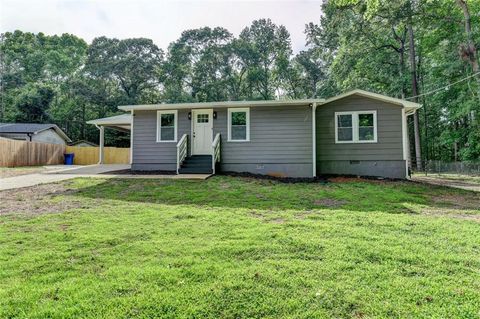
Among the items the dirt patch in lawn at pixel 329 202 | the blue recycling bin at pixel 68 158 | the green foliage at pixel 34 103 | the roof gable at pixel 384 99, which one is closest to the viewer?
the dirt patch in lawn at pixel 329 202

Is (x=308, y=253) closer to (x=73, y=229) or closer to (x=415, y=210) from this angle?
(x=73, y=229)

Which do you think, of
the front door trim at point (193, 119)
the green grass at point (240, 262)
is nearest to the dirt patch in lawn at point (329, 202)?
the green grass at point (240, 262)

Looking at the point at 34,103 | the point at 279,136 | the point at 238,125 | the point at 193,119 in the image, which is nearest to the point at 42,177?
the point at 193,119

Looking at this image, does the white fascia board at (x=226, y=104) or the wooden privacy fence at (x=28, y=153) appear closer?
the white fascia board at (x=226, y=104)

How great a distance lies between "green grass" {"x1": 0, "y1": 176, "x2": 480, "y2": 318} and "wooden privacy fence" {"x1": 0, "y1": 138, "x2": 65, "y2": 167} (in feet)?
46.7

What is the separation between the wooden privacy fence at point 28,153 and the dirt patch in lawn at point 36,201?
10983 mm

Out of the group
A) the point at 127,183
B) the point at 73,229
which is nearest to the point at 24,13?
the point at 127,183

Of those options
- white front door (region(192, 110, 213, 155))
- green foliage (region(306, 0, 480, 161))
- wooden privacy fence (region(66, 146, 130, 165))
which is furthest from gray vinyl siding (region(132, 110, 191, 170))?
wooden privacy fence (region(66, 146, 130, 165))

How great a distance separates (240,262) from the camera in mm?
2969

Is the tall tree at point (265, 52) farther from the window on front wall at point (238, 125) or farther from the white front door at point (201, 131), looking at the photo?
the window on front wall at point (238, 125)

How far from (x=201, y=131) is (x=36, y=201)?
662 centimetres

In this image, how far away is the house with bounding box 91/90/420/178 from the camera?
36.5ft

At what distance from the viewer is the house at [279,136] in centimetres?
1112

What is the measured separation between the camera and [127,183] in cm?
861
